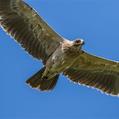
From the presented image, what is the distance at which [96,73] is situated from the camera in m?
23.2

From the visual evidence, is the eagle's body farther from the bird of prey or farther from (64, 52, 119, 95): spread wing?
(64, 52, 119, 95): spread wing

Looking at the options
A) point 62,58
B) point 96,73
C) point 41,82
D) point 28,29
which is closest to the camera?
point 62,58

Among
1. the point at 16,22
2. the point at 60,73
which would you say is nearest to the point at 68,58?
the point at 60,73

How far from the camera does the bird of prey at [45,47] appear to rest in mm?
21328

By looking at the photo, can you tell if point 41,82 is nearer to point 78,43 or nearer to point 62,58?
point 62,58

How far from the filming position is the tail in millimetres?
21472

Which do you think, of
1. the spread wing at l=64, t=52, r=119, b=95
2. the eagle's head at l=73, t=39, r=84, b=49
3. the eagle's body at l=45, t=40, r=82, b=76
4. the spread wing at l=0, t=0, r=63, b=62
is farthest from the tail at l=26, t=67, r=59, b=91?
the eagle's head at l=73, t=39, r=84, b=49

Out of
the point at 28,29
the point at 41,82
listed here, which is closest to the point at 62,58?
the point at 41,82

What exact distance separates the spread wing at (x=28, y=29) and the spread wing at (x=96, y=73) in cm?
113

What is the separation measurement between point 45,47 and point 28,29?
2.65 ft

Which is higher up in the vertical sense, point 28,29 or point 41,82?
point 28,29

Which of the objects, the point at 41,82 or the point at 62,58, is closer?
the point at 62,58

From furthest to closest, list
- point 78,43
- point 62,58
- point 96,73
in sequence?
point 96,73 → point 62,58 → point 78,43

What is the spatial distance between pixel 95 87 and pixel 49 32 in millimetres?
2630
